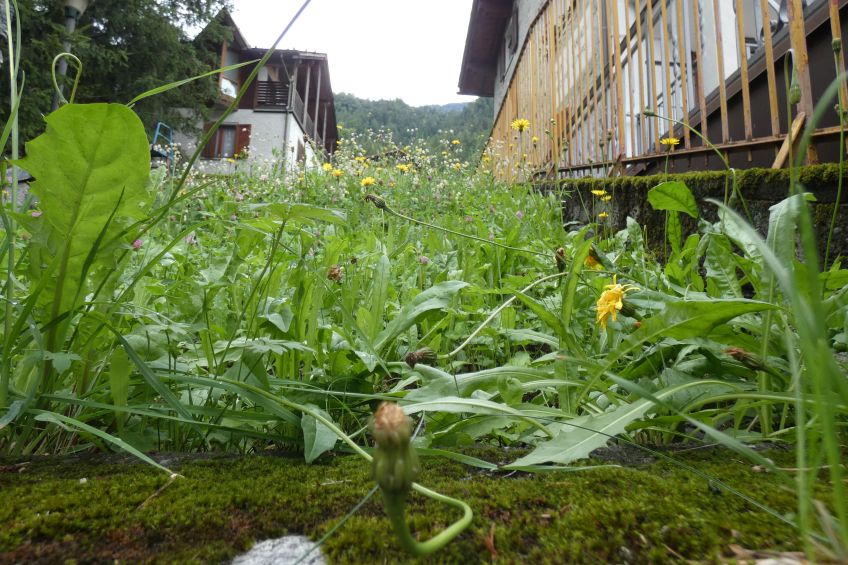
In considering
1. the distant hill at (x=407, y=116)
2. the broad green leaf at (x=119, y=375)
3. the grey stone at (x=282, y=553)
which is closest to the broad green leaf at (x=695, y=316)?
the grey stone at (x=282, y=553)

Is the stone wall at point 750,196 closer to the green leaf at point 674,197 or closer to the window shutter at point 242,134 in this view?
the green leaf at point 674,197

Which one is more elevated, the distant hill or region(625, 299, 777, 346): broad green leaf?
the distant hill

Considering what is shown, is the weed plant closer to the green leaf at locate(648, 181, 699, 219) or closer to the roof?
the green leaf at locate(648, 181, 699, 219)

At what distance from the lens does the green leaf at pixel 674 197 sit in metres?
1.36

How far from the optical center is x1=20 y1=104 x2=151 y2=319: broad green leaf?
0.81 meters

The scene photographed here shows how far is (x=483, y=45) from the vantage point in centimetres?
1636

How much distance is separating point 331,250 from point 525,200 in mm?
2701

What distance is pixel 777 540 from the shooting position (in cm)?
46

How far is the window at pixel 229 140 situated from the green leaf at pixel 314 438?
23.9m

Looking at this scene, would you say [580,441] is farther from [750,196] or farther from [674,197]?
[750,196]

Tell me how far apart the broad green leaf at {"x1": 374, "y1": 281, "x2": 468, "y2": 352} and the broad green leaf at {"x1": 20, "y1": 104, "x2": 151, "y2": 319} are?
0.58m

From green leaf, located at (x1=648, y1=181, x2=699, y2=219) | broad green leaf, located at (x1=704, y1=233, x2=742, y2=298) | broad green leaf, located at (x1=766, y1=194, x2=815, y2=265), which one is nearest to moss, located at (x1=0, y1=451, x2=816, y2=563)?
broad green leaf, located at (x1=766, y1=194, x2=815, y2=265)

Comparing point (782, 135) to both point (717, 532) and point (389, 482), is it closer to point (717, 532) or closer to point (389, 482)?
point (717, 532)

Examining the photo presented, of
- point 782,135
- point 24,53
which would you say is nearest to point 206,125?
point 24,53
